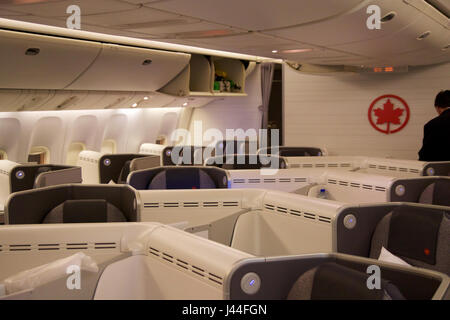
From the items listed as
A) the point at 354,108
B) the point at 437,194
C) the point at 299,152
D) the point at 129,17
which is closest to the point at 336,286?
the point at 437,194

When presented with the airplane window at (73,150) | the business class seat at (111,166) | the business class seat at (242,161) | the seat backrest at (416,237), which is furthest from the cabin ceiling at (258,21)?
the airplane window at (73,150)

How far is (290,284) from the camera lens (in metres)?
1.58

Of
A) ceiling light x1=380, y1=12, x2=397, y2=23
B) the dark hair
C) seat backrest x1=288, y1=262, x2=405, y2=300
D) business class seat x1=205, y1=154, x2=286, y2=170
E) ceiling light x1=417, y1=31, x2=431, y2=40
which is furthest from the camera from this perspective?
business class seat x1=205, y1=154, x2=286, y2=170

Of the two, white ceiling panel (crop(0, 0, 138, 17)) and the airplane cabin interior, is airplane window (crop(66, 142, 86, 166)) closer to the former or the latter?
the airplane cabin interior

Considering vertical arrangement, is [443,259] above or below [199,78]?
below

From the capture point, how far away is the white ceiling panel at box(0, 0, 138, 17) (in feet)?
9.21

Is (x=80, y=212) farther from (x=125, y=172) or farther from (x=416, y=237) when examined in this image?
(x=125, y=172)

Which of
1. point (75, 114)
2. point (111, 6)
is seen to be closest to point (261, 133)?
point (75, 114)

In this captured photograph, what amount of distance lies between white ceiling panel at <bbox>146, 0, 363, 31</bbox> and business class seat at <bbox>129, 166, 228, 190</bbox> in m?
1.14

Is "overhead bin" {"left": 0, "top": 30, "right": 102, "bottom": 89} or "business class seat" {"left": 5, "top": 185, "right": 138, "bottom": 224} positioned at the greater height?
"overhead bin" {"left": 0, "top": 30, "right": 102, "bottom": 89}

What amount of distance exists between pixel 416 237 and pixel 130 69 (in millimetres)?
5902

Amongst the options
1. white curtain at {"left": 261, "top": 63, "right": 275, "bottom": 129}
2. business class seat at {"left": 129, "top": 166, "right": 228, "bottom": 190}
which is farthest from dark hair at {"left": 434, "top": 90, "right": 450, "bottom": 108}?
white curtain at {"left": 261, "top": 63, "right": 275, "bottom": 129}
